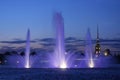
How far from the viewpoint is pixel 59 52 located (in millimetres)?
94250

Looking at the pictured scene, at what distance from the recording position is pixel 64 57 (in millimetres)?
95438

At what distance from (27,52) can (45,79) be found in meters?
25.0

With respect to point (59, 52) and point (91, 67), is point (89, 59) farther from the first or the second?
point (59, 52)

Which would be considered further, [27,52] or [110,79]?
[27,52]

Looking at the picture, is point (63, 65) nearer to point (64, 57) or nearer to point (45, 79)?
point (64, 57)

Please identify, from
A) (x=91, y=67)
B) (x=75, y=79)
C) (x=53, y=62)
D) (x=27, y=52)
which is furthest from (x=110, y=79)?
(x=91, y=67)

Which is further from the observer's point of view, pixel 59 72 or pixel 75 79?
pixel 59 72

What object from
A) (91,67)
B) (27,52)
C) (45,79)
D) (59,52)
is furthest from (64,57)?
(91,67)

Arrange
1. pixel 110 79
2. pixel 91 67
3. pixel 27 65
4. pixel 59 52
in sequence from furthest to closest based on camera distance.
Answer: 1. pixel 91 67
2. pixel 27 65
3. pixel 59 52
4. pixel 110 79

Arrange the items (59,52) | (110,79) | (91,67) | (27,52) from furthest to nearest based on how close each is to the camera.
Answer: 1. (91,67)
2. (27,52)
3. (59,52)
4. (110,79)

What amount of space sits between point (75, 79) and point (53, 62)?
1348cm

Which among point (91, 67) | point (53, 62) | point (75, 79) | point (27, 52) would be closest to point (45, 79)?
point (75, 79)

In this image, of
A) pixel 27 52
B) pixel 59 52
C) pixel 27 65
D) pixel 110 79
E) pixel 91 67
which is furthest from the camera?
pixel 91 67

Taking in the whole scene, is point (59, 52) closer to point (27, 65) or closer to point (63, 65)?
point (63, 65)
